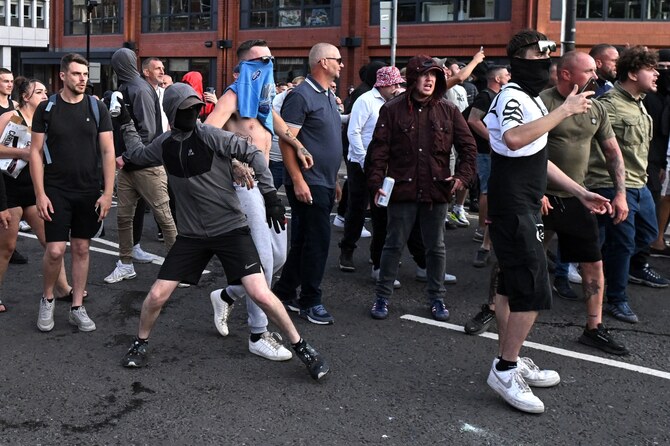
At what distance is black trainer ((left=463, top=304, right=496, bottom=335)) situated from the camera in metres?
5.58

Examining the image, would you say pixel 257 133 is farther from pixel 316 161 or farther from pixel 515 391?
pixel 515 391

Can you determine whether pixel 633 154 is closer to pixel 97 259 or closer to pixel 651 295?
pixel 651 295

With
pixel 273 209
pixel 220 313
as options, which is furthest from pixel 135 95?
pixel 273 209

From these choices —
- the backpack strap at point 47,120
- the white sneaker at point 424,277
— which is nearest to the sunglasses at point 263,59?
the backpack strap at point 47,120

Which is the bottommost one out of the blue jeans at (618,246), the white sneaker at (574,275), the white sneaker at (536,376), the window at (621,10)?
the white sneaker at (536,376)

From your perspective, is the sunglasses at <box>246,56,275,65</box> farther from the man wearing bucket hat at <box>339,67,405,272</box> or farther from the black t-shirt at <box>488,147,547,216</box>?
the man wearing bucket hat at <box>339,67,405,272</box>

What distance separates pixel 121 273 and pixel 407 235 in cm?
276

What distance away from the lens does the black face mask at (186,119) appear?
4555 millimetres

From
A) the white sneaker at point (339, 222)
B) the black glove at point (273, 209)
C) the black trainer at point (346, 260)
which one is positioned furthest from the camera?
the white sneaker at point (339, 222)

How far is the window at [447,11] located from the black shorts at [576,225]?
2215 centimetres

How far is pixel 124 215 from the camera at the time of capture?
7316 millimetres

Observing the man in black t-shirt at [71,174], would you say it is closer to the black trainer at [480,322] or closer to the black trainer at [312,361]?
the black trainer at [312,361]

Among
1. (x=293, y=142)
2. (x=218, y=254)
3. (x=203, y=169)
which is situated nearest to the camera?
(x=203, y=169)

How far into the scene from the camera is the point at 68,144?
5.52 meters
